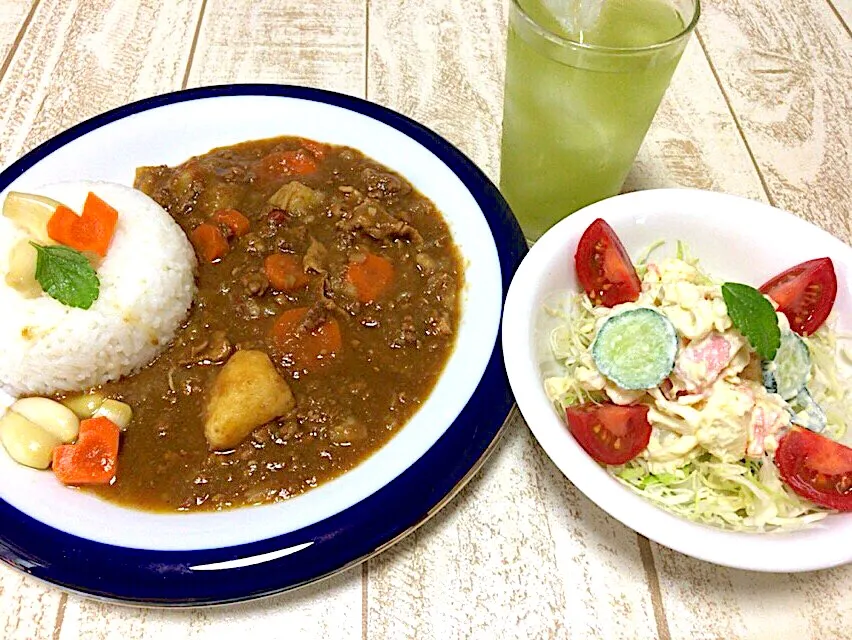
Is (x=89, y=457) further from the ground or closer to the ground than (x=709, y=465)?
closer to the ground

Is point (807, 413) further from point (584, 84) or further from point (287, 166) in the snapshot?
point (287, 166)

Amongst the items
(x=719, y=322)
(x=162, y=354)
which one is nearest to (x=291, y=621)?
(x=162, y=354)

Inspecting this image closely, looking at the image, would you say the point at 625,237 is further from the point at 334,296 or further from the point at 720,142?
the point at 720,142

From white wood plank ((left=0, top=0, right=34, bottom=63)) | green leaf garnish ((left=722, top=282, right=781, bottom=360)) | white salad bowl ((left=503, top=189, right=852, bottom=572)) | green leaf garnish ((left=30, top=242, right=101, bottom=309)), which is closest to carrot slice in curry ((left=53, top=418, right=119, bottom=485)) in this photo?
green leaf garnish ((left=30, top=242, right=101, bottom=309))

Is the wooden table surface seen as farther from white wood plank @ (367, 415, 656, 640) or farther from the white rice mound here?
the white rice mound

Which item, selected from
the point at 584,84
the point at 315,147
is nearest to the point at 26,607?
the point at 315,147

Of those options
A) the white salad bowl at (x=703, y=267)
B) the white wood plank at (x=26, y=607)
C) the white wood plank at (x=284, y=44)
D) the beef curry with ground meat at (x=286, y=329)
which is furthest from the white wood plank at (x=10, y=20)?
the white salad bowl at (x=703, y=267)
